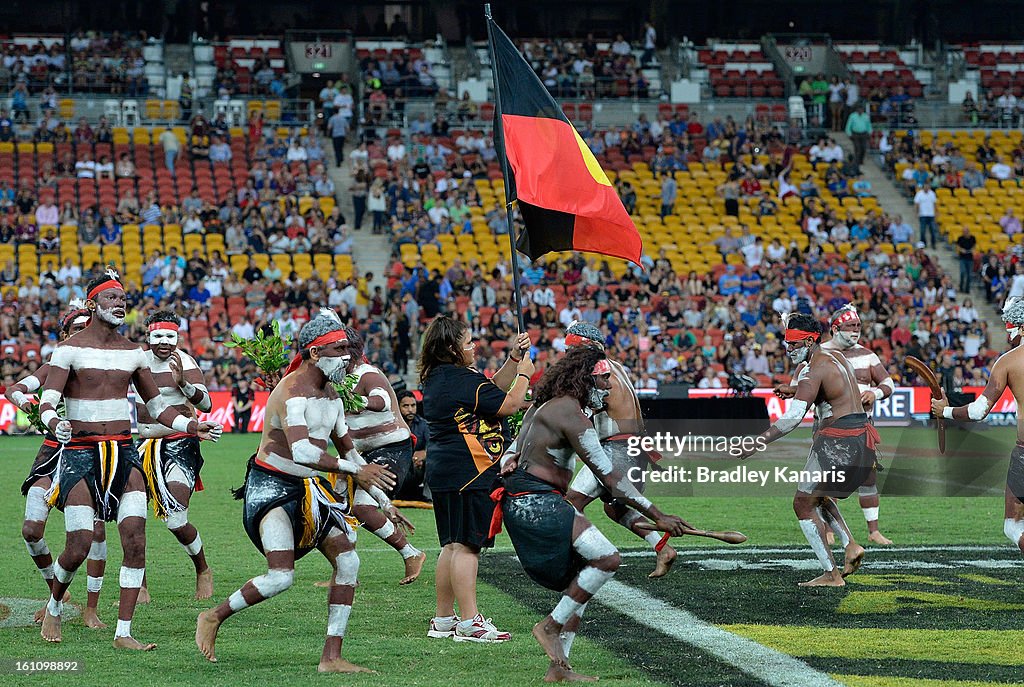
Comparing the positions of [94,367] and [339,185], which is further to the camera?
[339,185]

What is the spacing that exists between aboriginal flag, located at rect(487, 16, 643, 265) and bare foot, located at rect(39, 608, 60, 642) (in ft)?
15.0

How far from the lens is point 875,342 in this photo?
27.7 meters

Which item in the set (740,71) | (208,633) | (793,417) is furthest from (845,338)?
(740,71)

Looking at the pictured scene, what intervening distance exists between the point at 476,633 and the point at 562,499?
52.8 inches

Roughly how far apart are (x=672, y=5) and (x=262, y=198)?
55.8 ft

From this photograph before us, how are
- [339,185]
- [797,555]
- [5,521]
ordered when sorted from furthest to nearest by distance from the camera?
[339,185] → [5,521] → [797,555]

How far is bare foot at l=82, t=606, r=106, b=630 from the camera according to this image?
28.4ft

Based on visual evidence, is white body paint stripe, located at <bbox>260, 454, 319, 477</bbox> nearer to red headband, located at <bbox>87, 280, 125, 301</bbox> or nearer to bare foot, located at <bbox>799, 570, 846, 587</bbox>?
red headband, located at <bbox>87, 280, 125, 301</bbox>

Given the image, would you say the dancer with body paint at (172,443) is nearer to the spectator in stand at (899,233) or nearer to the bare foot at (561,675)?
the bare foot at (561,675)

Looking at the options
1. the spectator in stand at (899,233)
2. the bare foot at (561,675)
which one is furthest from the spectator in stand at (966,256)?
the bare foot at (561,675)

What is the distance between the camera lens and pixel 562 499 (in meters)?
7.36

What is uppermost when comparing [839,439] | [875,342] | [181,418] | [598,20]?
[598,20]

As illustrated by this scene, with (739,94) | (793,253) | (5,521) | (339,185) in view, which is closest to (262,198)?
(339,185)

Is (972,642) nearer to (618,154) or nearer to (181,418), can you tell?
(181,418)
